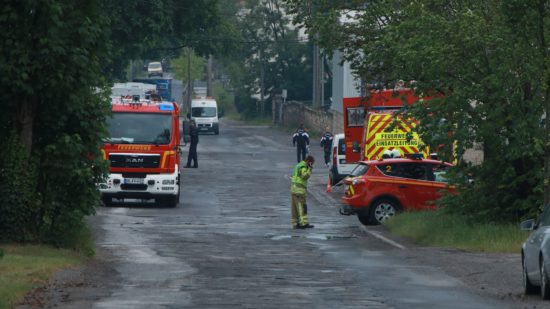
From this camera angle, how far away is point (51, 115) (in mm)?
20562

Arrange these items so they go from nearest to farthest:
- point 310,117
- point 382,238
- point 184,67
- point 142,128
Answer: point 382,238 → point 142,128 → point 310,117 → point 184,67

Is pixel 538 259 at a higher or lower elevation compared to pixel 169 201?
higher

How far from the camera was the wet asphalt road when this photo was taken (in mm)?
15523

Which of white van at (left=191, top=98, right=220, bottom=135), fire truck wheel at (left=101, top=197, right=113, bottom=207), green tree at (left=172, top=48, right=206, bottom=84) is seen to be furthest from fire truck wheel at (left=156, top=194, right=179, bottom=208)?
green tree at (left=172, top=48, right=206, bottom=84)

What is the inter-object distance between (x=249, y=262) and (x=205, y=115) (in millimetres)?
69965

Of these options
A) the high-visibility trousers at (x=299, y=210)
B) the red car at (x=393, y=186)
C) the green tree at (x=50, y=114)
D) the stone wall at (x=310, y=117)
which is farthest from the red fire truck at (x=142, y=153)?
the stone wall at (x=310, y=117)

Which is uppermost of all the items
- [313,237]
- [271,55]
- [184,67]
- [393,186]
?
[184,67]

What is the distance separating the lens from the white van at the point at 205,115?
90.1 meters

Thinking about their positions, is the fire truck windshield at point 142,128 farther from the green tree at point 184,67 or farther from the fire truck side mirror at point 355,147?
the green tree at point 184,67

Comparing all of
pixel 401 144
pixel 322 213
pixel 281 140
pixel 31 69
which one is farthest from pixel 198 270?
pixel 281 140

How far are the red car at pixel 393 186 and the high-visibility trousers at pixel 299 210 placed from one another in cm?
97

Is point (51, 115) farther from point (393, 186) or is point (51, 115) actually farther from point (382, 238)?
point (393, 186)

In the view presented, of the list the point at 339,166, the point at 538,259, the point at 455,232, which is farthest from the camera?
the point at 339,166

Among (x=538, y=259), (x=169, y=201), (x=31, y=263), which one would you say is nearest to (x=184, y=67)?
(x=169, y=201)
